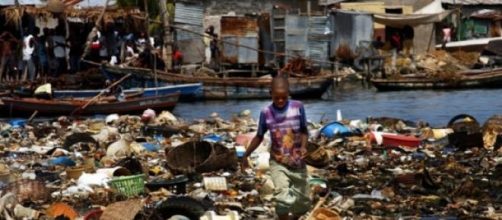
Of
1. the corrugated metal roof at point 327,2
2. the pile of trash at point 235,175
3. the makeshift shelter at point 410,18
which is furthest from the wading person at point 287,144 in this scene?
the corrugated metal roof at point 327,2

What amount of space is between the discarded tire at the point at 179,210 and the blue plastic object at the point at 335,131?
690 centimetres

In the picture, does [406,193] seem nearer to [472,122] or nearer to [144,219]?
[144,219]

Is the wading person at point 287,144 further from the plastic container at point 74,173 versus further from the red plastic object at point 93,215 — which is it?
the plastic container at point 74,173

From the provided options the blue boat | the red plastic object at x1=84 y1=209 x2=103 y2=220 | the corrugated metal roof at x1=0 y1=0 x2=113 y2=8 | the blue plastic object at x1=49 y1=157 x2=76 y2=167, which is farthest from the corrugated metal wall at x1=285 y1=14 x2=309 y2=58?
the red plastic object at x1=84 y1=209 x2=103 y2=220

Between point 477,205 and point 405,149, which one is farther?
point 405,149

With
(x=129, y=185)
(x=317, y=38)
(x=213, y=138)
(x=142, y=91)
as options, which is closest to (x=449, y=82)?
(x=317, y=38)

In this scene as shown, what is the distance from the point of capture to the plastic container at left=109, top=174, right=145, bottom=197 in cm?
1011

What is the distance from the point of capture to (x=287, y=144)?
7.49 metres

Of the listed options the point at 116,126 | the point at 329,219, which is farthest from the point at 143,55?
the point at 329,219

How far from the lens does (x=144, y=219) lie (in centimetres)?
848

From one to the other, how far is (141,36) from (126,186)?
22.6m

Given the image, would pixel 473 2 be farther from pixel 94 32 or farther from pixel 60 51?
pixel 94 32

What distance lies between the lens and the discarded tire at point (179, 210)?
845 cm

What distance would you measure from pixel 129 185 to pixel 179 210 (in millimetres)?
1779
